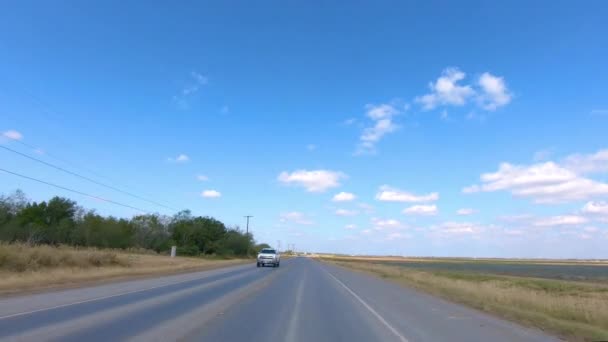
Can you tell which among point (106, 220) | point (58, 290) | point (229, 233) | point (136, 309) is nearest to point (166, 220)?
point (229, 233)

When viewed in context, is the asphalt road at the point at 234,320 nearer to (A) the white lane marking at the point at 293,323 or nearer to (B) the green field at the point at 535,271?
(A) the white lane marking at the point at 293,323

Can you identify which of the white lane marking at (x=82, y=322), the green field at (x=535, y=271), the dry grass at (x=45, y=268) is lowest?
the white lane marking at (x=82, y=322)

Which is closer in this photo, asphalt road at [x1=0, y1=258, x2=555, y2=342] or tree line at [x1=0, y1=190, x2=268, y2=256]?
asphalt road at [x1=0, y1=258, x2=555, y2=342]

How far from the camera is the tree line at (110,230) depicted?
75125 mm

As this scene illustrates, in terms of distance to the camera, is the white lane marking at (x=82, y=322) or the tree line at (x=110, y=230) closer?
the white lane marking at (x=82, y=322)

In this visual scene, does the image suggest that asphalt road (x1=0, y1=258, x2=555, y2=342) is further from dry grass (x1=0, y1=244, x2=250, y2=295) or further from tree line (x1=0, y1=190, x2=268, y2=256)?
tree line (x1=0, y1=190, x2=268, y2=256)

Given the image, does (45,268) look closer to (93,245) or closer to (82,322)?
(82,322)

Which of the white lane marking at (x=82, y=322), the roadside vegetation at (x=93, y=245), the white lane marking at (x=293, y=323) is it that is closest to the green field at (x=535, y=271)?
the roadside vegetation at (x=93, y=245)

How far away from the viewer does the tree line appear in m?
75.1

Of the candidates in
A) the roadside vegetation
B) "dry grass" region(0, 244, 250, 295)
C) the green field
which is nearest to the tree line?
the roadside vegetation

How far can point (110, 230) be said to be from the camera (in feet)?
283

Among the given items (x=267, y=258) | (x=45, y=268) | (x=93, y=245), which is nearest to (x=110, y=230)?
(x=93, y=245)

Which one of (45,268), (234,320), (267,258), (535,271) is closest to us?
(234,320)

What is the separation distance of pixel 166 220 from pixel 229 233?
15459mm
